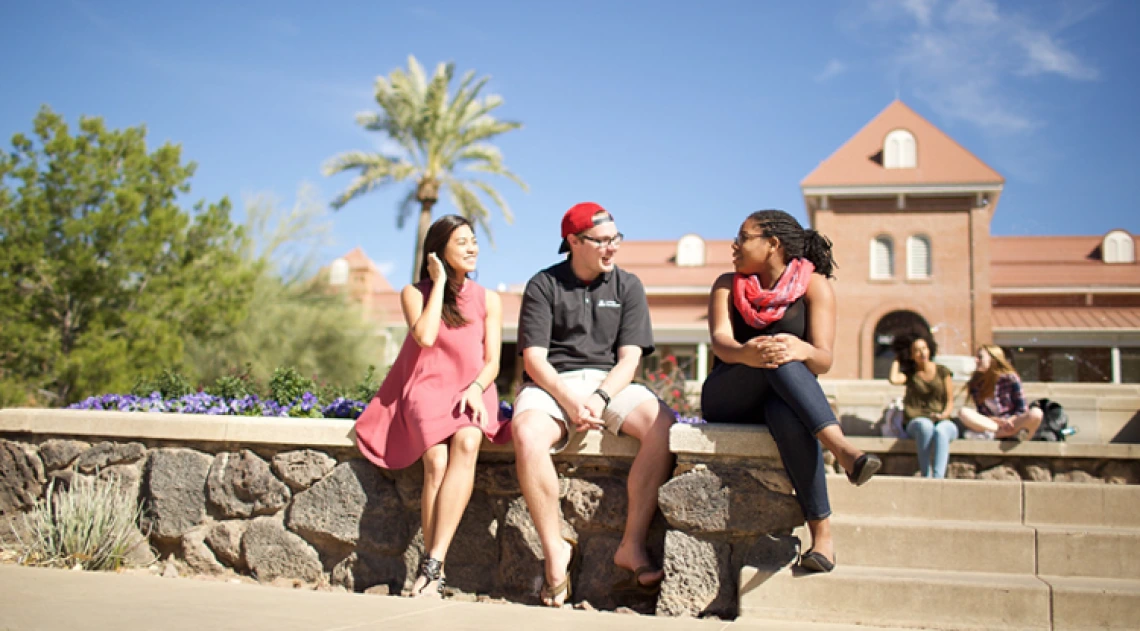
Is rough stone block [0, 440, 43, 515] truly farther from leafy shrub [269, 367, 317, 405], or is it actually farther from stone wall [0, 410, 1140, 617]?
leafy shrub [269, 367, 317, 405]

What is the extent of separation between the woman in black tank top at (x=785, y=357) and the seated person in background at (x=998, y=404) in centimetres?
343

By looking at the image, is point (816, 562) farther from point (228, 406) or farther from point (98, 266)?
point (98, 266)

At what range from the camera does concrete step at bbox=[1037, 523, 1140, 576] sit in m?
3.27

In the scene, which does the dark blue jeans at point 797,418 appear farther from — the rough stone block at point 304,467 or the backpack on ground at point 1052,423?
the backpack on ground at point 1052,423

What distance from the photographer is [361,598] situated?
320 cm

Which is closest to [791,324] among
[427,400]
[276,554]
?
[427,400]

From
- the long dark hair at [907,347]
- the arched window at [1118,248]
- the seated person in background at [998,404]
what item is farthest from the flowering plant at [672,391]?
the arched window at [1118,248]

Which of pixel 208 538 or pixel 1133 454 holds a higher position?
pixel 1133 454

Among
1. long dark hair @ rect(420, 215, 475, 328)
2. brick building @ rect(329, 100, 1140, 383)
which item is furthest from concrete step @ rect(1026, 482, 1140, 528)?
brick building @ rect(329, 100, 1140, 383)

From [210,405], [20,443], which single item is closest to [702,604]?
[210,405]

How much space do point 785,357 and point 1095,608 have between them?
52.1 inches

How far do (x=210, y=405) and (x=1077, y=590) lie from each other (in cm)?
423

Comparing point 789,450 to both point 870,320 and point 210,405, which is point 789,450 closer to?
point 210,405

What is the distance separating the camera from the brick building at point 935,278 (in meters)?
24.6
